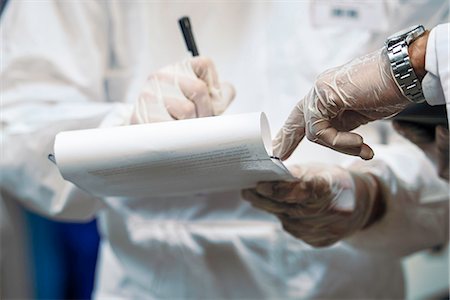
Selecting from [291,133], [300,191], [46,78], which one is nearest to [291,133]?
[291,133]

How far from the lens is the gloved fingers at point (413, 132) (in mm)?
651

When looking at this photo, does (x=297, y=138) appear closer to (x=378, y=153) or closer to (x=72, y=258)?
(x=378, y=153)

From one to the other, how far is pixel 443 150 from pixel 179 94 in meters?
0.32

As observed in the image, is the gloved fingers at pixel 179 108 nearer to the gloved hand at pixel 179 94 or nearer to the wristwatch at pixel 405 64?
the gloved hand at pixel 179 94

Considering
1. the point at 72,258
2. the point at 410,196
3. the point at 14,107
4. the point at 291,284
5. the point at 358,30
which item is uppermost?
the point at 358,30

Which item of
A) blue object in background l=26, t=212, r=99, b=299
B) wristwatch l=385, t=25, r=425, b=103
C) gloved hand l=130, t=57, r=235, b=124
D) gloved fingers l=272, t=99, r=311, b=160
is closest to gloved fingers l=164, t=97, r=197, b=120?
gloved hand l=130, t=57, r=235, b=124

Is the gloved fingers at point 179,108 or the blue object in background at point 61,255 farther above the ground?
the gloved fingers at point 179,108

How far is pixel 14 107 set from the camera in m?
0.79

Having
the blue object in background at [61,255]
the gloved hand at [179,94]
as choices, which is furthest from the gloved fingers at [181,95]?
the blue object in background at [61,255]

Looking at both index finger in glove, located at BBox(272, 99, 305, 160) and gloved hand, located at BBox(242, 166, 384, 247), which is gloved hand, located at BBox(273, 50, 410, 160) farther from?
gloved hand, located at BBox(242, 166, 384, 247)

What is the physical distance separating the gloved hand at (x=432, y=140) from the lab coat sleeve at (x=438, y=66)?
155 millimetres

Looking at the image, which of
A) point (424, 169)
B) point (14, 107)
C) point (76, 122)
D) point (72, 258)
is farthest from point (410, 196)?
point (72, 258)

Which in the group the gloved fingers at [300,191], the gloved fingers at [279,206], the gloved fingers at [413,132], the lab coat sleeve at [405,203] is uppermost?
the gloved fingers at [413,132]

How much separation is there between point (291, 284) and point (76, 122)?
379 millimetres
